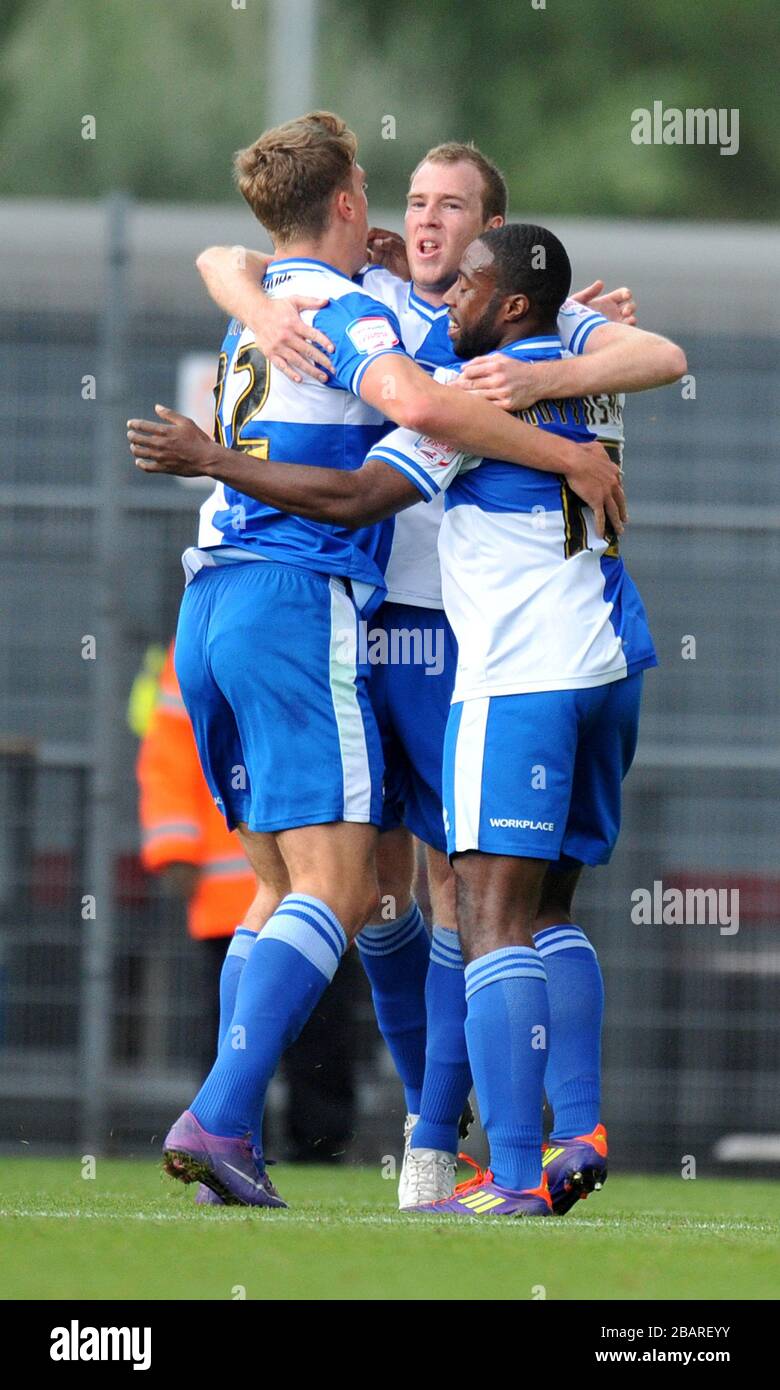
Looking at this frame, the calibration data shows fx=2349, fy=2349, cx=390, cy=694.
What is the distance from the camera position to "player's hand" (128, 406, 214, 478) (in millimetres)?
4207

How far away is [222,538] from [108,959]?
11.6 feet

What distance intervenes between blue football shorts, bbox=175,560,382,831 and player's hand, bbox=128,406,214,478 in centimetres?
31

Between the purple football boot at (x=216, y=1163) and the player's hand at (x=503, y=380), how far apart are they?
1.40m

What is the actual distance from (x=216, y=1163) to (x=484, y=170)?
2129 mm

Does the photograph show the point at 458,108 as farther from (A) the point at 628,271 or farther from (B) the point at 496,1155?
(B) the point at 496,1155

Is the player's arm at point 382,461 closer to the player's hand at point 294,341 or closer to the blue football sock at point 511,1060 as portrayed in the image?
the player's hand at point 294,341

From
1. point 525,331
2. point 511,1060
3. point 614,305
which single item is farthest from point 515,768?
point 614,305

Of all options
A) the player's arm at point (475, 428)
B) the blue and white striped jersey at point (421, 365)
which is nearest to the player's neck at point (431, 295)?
the blue and white striped jersey at point (421, 365)

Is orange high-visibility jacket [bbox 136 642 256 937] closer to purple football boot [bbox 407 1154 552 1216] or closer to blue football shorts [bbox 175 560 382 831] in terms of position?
blue football shorts [bbox 175 560 382 831]

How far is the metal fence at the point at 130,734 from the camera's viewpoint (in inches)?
311

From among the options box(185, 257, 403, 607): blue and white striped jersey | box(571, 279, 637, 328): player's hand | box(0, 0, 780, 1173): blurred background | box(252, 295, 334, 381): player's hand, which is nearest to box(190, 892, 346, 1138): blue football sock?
box(185, 257, 403, 607): blue and white striped jersey

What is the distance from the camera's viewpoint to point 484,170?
16.1 feet

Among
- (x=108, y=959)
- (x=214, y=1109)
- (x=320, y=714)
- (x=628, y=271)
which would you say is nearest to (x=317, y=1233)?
(x=214, y=1109)

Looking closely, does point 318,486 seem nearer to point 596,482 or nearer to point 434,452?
point 434,452
